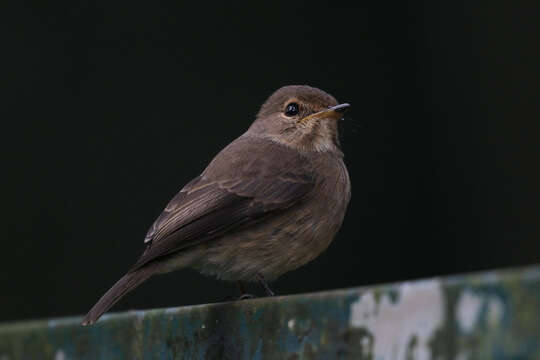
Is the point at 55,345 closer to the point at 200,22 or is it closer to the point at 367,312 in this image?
the point at 367,312

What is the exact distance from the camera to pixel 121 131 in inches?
251

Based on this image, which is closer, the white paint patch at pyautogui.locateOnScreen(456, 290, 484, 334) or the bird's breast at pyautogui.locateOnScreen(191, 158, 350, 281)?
the white paint patch at pyautogui.locateOnScreen(456, 290, 484, 334)

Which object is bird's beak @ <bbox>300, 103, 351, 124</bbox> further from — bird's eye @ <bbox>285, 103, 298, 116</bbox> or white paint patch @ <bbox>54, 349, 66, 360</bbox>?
white paint patch @ <bbox>54, 349, 66, 360</bbox>

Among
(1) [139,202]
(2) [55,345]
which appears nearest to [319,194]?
(2) [55,345]

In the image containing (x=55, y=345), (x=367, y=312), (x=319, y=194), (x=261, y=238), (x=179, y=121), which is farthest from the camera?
(x=179, y=121)

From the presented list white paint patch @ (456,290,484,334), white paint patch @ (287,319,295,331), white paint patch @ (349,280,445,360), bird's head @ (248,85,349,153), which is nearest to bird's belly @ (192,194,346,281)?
bird's head @ (248,85,349,153)

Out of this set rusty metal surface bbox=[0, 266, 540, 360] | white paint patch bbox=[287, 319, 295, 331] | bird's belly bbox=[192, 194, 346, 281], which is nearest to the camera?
rusty metal surface bbox=[0, 266, 540, 360]

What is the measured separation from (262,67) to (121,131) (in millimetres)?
1193

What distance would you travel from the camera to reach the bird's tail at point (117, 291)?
285 cm

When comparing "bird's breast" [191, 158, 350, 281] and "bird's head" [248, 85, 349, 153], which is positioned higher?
"bird's head" [248, 85, 349, 153]

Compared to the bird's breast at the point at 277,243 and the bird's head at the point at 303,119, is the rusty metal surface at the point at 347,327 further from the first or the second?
the bird's head at the point at 303,119

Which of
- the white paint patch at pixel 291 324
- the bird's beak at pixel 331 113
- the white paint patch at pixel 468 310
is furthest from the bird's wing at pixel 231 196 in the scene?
the white paint patch at pixel 468 310

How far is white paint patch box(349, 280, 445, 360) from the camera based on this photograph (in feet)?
5.34

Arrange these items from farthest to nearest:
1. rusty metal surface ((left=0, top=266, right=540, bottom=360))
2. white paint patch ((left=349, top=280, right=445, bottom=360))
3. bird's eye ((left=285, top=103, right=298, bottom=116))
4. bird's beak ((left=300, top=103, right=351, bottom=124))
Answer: bird's eye ((left=285, top=103, right=298, bottom=116))
bird's beak ((left=300, top=103, right=351, bottom=124))
white paint patch ((left=349, top=280, right=445, bottom=360))
rusty metal surface ((left=0, top=266, right=540, bottom=360))
